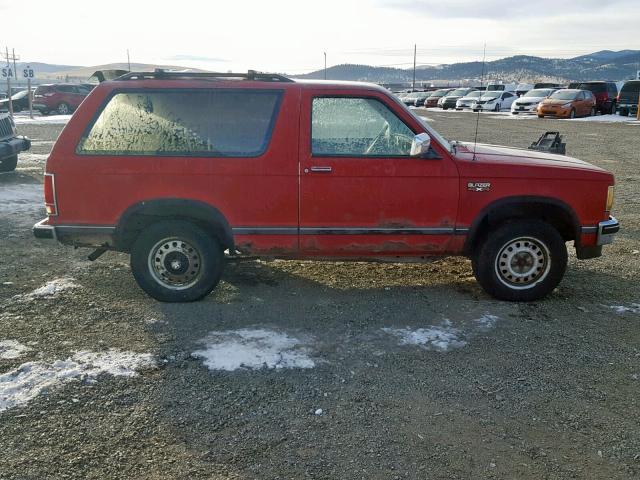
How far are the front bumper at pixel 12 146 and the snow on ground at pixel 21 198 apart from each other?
0.74 meters

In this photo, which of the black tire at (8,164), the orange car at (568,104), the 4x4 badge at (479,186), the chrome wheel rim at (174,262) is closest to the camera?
the 4x4 badge at (479,186)

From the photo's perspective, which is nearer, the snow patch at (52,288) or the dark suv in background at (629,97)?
the snow patch at (52,288)

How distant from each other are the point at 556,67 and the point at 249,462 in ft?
620

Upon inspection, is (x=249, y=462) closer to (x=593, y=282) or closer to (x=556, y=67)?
(x=593, y=282)

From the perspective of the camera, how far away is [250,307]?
4922 mm

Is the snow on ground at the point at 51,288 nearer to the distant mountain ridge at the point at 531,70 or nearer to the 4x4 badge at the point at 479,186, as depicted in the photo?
the 4x4 badge at the point at 479,186

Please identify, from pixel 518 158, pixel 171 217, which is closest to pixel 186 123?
pixel 171 217

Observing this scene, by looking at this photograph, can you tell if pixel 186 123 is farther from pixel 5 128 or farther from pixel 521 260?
pixel 5 128

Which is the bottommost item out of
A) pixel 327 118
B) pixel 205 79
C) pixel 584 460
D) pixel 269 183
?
pixel 584 460

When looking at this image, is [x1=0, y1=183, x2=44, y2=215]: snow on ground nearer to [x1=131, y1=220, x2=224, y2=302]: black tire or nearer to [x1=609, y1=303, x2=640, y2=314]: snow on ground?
[x1=131, y1=220, x2=224, y2=302]: black tire

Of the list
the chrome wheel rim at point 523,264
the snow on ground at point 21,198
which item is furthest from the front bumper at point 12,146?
the chrome wheel rim at point 523,264

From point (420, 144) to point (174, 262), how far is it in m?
2.34

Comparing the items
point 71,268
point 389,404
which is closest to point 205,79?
point 71,268

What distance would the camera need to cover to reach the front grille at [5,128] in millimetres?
10938
